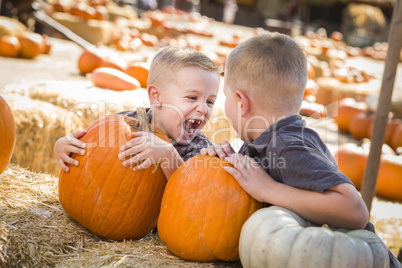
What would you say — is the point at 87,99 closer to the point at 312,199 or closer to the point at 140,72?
the point at 140,72

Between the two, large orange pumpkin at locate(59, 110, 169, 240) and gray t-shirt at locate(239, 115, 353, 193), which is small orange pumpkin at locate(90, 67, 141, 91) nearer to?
large orange pumpkin at locate(59, 110, 169, 240)

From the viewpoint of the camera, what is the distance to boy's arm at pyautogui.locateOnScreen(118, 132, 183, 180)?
2.08 m

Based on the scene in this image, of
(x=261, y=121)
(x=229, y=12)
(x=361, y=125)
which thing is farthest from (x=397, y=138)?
(x=229, y=12)

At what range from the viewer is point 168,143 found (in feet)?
7.22

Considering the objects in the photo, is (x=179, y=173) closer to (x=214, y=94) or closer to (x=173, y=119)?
(x=173, y=119)

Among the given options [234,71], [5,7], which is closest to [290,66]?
[234,71]

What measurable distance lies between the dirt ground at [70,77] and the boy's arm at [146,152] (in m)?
1.43

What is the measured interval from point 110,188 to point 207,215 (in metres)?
0.56

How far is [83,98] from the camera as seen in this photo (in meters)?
4.52

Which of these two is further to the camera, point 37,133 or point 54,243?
point 37,133

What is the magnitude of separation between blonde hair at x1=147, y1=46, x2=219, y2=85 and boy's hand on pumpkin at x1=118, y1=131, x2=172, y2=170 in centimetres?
58

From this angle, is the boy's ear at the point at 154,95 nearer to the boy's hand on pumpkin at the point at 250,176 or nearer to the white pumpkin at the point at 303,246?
the boy's hand on pumpkin at the point at 250,176

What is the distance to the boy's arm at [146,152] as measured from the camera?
2084 mm

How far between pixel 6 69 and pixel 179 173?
6.06 metres
